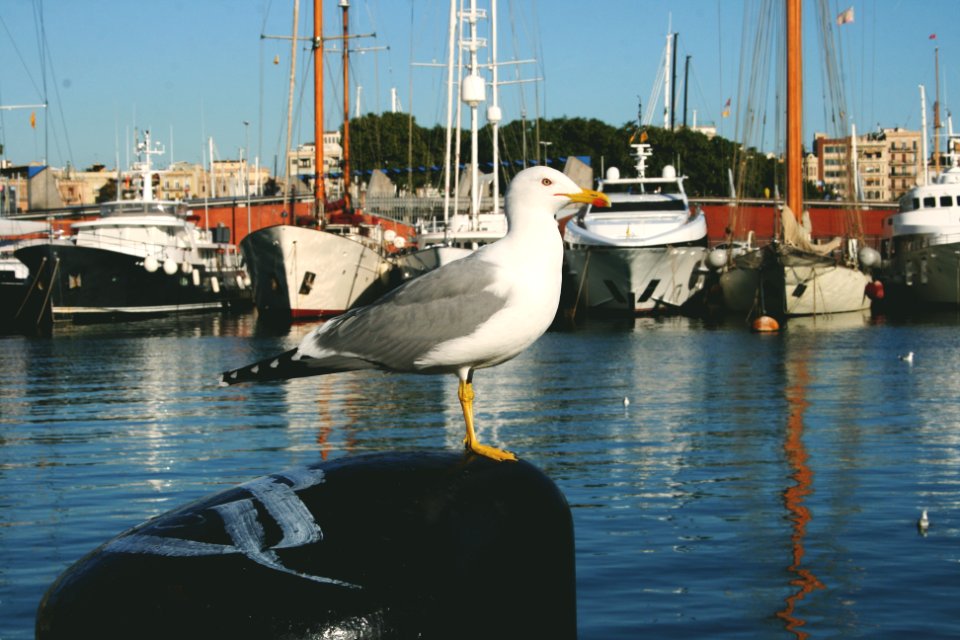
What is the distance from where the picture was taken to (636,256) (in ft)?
147

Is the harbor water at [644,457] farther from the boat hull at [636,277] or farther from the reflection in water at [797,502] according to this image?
the boat hull at [636,277]

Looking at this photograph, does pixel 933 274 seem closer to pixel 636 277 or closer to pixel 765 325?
pixel 636 277

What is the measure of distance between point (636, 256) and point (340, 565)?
4261 cm

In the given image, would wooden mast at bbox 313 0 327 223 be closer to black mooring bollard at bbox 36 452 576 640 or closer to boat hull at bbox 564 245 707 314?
boat hull at bbox 564 245 707 314

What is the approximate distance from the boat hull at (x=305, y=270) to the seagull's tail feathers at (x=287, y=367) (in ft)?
138

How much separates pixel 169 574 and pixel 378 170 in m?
107

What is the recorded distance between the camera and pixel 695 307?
49.5 metres

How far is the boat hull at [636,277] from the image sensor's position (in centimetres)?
4512

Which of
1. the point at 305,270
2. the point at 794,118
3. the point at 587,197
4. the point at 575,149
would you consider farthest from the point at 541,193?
the point at 575,149

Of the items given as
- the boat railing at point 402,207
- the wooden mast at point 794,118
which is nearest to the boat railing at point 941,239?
the wooden mast at point 794,118

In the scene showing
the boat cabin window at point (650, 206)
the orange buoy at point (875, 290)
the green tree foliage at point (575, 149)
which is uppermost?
the green tree foliage at point (575, 149)

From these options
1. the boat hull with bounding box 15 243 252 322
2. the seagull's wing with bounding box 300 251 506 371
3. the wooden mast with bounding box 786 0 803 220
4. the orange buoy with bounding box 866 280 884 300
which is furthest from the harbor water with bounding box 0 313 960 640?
the boat hull with bounding box 15 243 252 322

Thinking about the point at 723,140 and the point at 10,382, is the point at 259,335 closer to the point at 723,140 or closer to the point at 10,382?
the point at 10,382

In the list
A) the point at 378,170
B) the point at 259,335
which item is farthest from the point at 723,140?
the point at 259,335
